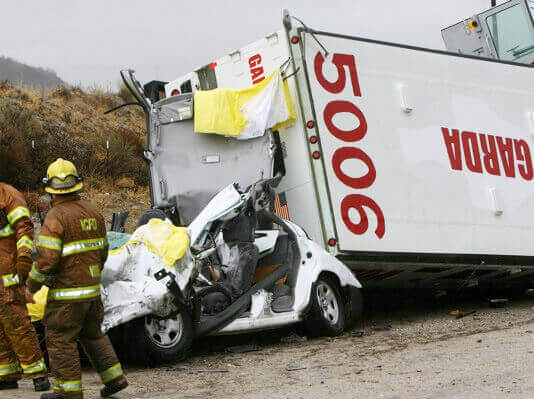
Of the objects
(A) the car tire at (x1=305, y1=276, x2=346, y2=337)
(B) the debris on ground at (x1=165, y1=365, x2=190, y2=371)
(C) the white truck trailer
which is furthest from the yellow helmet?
(C) the white truck trailer

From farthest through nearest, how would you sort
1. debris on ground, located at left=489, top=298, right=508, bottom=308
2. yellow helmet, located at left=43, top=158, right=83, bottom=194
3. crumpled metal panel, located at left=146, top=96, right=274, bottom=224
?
debris on ground, located at left=489, top=298, right=508, bottom=308 < crumpled metal panel, located at left=146, top=96, right=274, bottom=224 < yellow helmet, located at left=43, top=158, right=83, bottom=194

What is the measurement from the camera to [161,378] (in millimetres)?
7422

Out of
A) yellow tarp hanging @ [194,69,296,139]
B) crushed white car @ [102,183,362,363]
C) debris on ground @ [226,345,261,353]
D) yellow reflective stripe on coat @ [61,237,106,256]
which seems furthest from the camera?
yellow tarp hanging @ [194,69,296,139]

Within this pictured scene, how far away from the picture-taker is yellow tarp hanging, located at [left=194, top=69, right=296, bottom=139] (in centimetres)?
962

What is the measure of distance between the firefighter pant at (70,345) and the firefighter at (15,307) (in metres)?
0.76

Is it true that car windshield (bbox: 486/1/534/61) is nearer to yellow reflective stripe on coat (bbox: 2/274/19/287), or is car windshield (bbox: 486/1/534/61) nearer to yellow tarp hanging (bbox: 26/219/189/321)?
yellow tarp hanging (bbox: 26/219/189/321)

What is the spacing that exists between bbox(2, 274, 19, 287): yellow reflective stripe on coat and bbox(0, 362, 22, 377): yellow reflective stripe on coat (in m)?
0.59

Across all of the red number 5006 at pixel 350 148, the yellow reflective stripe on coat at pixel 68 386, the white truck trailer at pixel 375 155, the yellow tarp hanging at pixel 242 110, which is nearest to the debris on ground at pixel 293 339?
the white truck trailer at pixel 375 155

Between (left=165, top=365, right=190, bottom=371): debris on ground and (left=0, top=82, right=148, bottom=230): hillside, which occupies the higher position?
(left=0, top=82, right=148, bottom=230): hillside

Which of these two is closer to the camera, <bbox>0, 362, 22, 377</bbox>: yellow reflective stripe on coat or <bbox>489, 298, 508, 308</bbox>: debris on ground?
<bbox>0, 362, 22, 377</bbox>: yellow reflective stripe on coat

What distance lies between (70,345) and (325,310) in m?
3.61

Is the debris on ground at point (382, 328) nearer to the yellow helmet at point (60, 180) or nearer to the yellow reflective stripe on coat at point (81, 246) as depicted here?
the yellow reflective stripe on coat at point (81, 246)

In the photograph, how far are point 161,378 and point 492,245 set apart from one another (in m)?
4.69

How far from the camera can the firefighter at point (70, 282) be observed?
20.0ft
